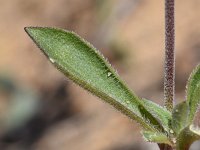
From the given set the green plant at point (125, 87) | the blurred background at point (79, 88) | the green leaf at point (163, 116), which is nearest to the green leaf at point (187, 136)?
the green plant at point (125, 87)

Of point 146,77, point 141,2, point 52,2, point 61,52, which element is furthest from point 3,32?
point 61,52

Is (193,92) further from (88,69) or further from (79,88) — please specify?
(79,88)

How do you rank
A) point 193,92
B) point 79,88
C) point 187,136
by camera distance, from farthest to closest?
point 79,88, point 193,92, point 187,136

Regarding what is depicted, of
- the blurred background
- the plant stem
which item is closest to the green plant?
the plant stem

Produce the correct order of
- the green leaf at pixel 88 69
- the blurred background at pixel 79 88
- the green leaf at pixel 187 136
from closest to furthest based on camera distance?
the green leaf at pixel 187 136 → the green leaf at pixel 88 69 → the blurred background at pixel 79 88

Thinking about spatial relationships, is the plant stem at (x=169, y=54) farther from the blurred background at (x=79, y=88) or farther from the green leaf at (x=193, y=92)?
the blurred background at (x=79, y=88)

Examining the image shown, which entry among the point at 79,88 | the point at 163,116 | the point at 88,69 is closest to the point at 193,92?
the point at 163,116
